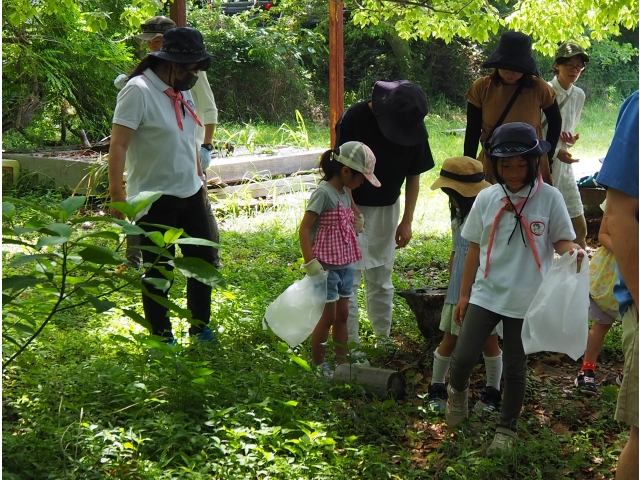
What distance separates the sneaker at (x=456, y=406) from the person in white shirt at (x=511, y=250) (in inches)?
8.1

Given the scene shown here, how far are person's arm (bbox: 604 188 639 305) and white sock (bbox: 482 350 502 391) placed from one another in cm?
193

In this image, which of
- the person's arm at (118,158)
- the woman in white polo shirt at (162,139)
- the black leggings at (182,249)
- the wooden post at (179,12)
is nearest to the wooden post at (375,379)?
the black leggings at (182,249)

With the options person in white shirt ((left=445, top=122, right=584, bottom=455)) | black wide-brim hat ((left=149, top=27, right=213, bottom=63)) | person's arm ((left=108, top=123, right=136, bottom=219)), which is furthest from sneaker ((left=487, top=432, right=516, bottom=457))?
black wide-brim hat ((left=149, top=27, right=213, bottom=63))

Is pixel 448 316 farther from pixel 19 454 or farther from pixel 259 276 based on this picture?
pixel 259 276

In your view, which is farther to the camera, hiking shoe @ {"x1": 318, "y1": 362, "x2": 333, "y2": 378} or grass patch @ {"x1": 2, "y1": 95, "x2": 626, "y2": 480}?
hiking shoe @ {"x1": 318, "y1": 362, "x2": 333, "y2": 378}

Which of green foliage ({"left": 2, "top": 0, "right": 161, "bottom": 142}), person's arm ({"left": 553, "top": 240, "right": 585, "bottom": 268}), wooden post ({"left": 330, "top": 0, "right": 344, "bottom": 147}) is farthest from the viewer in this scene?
green foliage ({"left": 2, "top": 0, "right": 161, "bottom": 142})

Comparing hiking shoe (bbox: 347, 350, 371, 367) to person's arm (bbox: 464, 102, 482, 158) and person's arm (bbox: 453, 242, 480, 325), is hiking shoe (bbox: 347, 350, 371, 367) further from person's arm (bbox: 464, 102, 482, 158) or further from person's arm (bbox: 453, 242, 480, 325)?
person's arm (bbox: 464, 102, 482, 158)

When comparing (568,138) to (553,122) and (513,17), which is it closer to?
(553,122)

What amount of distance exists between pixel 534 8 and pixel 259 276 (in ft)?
13.4

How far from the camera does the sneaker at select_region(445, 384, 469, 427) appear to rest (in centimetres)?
391

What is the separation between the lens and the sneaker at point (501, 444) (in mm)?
3596

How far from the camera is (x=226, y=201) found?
9047 mm

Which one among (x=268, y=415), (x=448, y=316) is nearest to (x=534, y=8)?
(x=448, y=316)

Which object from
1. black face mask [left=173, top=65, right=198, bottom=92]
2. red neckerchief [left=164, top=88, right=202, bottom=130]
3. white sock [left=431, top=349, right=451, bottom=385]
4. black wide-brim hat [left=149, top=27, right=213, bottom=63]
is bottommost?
white sock [left=431, top=349, right=451, bottom=385]
